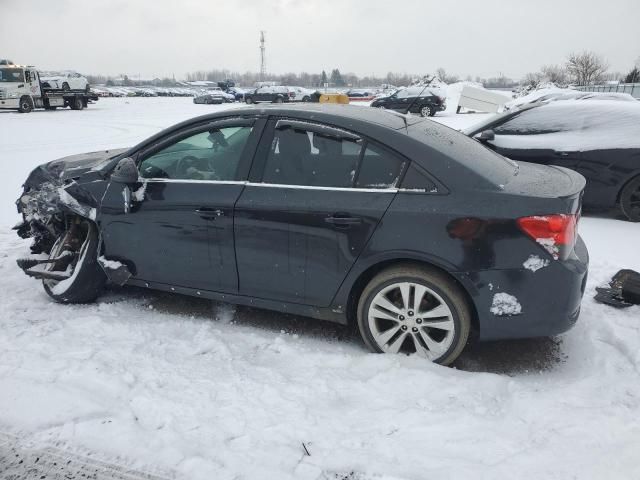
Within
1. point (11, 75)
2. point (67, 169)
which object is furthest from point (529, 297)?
point (11, 75)

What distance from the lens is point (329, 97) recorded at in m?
15.3

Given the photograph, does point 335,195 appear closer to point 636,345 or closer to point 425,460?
point 425,460

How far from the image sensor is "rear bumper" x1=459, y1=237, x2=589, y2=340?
9.43ft

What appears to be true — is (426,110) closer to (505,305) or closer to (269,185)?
(269,185)

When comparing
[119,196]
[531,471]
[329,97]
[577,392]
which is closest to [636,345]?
[577,392]

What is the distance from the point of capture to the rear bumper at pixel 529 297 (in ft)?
9.43

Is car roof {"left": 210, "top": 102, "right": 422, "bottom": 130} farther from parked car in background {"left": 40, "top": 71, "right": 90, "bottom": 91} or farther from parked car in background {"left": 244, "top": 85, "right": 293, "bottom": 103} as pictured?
parked car in background {"left": 244, "top": 85, "right": 293, "bottom": 103}

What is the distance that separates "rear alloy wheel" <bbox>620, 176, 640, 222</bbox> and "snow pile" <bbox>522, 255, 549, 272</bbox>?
4.39 metres

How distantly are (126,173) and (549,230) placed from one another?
286 cm

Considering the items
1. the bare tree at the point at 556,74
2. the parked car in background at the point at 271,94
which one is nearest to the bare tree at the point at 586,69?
the bare tree at the point at 556,74

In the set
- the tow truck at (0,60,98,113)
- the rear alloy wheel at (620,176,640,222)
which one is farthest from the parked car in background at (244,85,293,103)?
the rear alloy wheel at (620,176,640,222)

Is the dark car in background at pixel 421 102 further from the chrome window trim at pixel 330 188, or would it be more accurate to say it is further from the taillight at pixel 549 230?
the taillight at pixel 549 230

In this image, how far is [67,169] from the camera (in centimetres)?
433

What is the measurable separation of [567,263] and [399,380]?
1.19 metres
